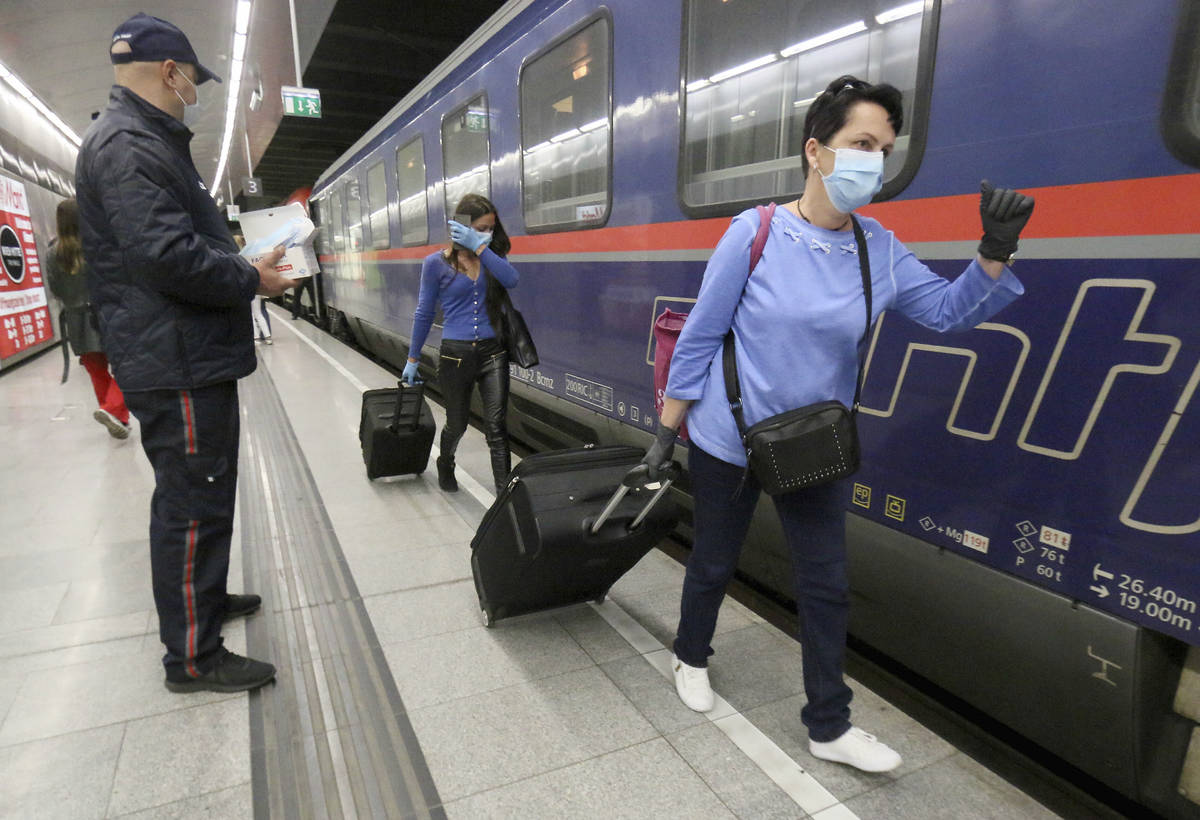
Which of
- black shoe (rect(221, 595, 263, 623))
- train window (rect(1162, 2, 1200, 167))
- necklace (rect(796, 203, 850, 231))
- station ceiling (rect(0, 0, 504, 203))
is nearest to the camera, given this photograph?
train window (rect(1162, 2, 1200, 167))

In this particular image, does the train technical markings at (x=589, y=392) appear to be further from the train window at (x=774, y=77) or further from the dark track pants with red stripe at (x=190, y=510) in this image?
the dark track pants with red stripe at (x=190, y=510)

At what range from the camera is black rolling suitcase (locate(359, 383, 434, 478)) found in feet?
13.5

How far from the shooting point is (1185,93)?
1.42 meters

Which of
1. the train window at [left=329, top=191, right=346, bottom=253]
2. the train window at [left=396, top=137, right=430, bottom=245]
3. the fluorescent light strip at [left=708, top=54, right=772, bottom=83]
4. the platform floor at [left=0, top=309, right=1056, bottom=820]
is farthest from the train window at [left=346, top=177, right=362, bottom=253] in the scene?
the fluorescent light strip at [left=708, top=54, right=772, bottom=83]

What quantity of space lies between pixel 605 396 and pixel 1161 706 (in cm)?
267

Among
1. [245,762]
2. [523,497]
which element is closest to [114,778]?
[245,762]

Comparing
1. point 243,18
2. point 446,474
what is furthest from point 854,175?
point 243,18

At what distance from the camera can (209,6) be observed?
10.7 metres

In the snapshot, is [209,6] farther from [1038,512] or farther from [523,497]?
[1038,512]

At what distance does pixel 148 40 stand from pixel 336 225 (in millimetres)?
10669

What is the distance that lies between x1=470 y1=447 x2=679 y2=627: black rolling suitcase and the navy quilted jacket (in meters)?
1.02

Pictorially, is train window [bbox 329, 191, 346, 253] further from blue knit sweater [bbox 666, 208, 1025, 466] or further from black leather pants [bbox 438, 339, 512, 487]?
blue knit sweater [bbox 666, 208, 1025, 466]

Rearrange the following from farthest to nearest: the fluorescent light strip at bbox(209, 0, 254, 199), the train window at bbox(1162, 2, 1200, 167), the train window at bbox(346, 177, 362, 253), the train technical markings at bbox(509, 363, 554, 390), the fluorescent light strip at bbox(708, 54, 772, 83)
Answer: the fluorescent light strip at bbox(209, 0, 254, 199) < the train window at bbox(346, 177, 362, 253) < the train technical markings at bbox(509, 363, 554, 390) < the fluorescent light strip at bbox(708, 54, 772, 83) < the train window at bbox(1162, 2, 1200, 167)

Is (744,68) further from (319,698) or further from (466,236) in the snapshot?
(319,698)
